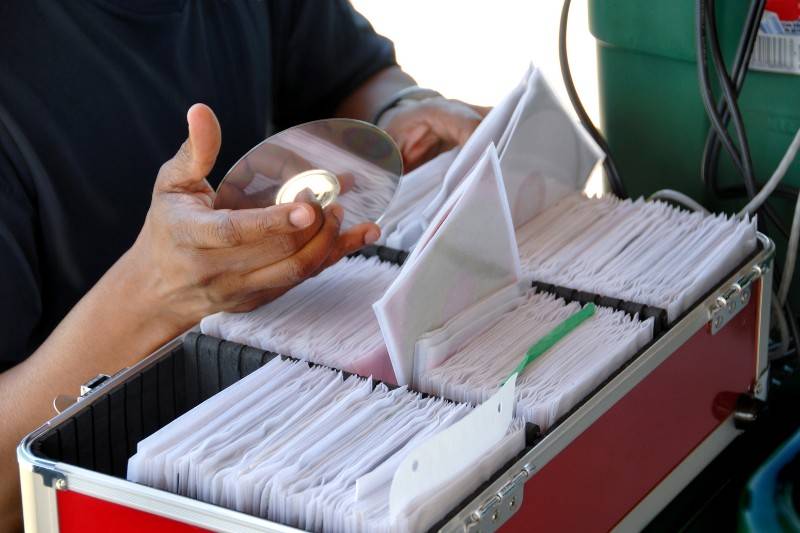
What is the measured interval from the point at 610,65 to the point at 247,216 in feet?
2.02

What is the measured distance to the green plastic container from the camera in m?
1.18

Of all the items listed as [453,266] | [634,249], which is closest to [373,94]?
[634,249]

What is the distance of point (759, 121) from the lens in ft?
3.94

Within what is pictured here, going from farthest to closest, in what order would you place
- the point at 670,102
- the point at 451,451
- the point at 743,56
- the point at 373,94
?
the point at 373,94 → the point at 670,102 → the point at 743,56 → the point at 451,451

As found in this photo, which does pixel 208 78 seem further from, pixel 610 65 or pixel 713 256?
pixel 713 256

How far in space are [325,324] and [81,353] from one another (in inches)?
10.0

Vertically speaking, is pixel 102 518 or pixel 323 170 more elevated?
pixel 323 170

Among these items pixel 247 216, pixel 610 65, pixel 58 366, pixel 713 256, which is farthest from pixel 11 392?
pixel 610 65

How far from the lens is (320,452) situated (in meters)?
0.73

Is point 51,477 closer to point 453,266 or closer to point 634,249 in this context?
point 453,266

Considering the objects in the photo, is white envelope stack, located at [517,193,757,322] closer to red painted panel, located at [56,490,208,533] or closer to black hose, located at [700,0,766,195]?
black hose, located at [700,0,766,195]

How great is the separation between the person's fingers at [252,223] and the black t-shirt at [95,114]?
0.64 feet

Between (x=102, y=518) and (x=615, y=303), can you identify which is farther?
(x=615, y=303)

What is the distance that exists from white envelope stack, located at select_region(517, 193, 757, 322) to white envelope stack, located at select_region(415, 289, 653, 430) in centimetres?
5
